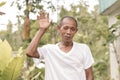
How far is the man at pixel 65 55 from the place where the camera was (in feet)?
9.03

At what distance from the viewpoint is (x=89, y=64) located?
2861 mm

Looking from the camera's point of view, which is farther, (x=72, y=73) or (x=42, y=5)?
(x=42, y=5)

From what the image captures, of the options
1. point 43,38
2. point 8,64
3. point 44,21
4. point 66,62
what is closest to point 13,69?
point 8,64

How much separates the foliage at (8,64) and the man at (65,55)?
1.99 ft

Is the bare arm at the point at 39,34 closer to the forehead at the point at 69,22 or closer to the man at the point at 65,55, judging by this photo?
the man at the point at 65,55

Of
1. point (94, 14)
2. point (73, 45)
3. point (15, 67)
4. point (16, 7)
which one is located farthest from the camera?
point (94, 14)

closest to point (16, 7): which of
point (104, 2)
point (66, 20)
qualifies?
point (104, 2)

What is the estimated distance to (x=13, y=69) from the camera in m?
2.14

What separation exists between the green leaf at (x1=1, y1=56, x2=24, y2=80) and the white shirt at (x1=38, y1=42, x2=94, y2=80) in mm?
597

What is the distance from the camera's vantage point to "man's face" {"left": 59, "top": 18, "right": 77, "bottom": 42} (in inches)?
110

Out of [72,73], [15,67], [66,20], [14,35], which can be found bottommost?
[14,35]

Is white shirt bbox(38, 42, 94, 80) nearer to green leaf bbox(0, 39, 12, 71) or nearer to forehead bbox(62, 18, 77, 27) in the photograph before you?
forehead bbox(62, 18, 77, 27)

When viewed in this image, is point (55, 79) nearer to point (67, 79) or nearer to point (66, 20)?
point (67, 79)

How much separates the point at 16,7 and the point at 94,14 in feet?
59.0
